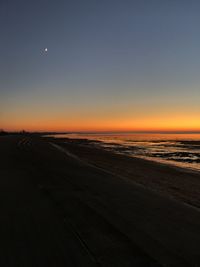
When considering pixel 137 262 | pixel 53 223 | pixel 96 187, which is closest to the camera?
pixel 137 262

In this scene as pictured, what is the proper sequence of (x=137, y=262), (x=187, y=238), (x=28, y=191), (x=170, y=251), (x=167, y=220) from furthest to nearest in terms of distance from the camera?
(x=28, y=191), (x=167, y=220), (x=187, y=238), (x=170, y=251), (x=137, y=262)

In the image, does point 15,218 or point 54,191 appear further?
point 54,191

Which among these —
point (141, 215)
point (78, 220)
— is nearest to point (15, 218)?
point (78, 220)

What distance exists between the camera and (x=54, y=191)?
11.6m

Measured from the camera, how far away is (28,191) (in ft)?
37.4

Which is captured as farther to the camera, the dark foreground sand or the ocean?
the ocean

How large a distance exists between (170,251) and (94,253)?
1408 mm

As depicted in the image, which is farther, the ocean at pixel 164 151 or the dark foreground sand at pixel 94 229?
the ocean at pixel 164 151

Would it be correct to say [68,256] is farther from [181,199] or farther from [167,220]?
[181,199]

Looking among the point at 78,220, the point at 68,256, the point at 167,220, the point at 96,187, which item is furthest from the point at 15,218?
the point at 96,187

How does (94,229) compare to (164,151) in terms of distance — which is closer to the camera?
(94,229)

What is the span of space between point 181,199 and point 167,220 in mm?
3730

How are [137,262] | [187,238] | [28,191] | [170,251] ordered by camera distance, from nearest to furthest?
[137,262], [170,251], [187,238], [28,191]

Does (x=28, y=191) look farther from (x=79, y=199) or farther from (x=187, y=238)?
(x=187, y=238)
